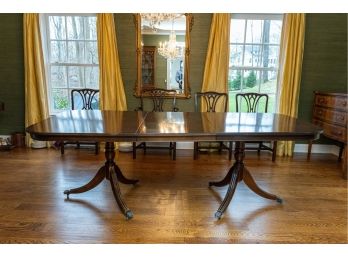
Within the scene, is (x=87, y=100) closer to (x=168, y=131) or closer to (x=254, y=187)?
(x=168, y=131)

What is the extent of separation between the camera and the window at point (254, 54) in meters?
3.56

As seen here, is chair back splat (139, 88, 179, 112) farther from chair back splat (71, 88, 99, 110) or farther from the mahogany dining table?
the mahogany dining table

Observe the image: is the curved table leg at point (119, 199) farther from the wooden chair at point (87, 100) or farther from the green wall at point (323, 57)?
the green wall at point (323, 57)

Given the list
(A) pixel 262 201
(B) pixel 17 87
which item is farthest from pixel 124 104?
(A) pixel 262 201

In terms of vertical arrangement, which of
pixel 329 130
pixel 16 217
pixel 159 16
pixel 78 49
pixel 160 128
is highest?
pixel 159 16

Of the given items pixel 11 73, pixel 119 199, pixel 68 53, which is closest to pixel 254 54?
pixel 68 53

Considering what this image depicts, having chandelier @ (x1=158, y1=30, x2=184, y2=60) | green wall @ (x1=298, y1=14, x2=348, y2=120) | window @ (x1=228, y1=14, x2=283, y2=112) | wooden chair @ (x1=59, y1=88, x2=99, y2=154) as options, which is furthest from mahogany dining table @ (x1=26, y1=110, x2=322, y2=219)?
green wall @ (x1=298, y1=14, x2=348, y2=120)

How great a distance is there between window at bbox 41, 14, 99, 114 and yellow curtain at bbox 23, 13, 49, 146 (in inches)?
7.1

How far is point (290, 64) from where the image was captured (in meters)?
3.38

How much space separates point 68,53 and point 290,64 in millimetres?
3134

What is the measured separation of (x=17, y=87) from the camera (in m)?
3.73

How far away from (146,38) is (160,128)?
7.16 ft

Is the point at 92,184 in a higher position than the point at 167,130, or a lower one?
lower

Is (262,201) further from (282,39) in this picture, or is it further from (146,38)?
(146,38)
